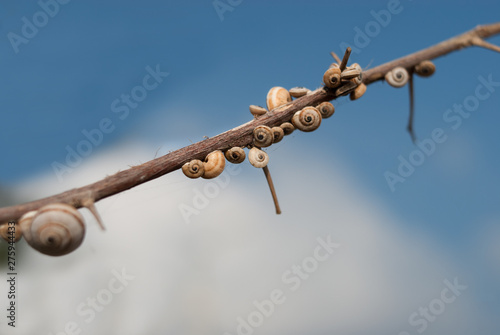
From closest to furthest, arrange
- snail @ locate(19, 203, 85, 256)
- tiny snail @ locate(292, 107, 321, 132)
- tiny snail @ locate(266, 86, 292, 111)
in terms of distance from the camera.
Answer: snail @ locate(19, 203, 85, 256), tiny snail @ locate(292, 107, 321, 132), tiny snail @ locate(266, 86, 292, 111)

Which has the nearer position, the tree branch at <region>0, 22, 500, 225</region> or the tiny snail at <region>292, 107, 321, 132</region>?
the tree branch at <region>0, 22, 500, 225</region>

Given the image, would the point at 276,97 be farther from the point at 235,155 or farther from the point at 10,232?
the point at 10,232

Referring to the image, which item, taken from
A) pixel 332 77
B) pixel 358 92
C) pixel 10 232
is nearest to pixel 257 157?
pixel 332 77

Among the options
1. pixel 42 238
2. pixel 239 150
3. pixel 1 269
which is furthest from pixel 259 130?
pixel 1 269

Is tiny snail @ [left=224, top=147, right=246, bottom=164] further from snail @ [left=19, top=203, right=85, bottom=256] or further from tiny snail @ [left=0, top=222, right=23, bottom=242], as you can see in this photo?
tiny snail @ [left=0, top=222, right=23, bottom=242]

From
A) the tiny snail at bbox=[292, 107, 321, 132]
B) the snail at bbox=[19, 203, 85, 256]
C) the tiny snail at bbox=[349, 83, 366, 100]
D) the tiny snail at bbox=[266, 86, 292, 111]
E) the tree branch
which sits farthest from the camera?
the tiny snail at bbox=[266, 86, 292, 111]

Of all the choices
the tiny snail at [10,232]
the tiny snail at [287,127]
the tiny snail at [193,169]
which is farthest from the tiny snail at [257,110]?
the tiny snail at [10,232]

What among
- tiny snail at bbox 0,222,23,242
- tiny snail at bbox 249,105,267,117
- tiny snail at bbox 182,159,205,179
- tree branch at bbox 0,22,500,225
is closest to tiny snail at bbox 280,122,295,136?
tree branch at bbox 0,22,500,225

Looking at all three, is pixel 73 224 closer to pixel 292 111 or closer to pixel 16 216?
pixel 16 216
